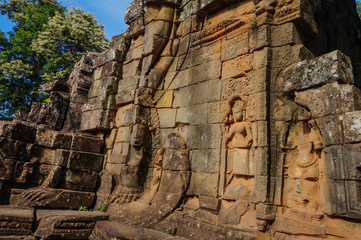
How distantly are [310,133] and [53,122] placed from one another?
798cm

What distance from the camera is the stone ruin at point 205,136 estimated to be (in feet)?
12.6

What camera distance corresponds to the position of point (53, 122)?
891 cm

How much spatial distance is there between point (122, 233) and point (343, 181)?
3.53 meters

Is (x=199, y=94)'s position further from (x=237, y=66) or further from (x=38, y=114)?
(x=38, y=114)

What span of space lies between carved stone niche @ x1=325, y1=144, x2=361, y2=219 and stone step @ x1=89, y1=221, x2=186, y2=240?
250 centimetres

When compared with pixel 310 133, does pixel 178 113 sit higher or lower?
higher

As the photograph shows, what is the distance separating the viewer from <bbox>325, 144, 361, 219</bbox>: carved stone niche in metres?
3.29

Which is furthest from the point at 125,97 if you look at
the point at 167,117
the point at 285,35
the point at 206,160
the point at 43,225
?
the point at 285,35

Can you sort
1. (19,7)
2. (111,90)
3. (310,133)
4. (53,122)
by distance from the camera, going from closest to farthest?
(310,133), (111,90), (53,122), (19,7)

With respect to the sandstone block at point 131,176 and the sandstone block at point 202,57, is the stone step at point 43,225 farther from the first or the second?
the sandstone block at point 202,57

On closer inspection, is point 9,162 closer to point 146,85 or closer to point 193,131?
point 146,85

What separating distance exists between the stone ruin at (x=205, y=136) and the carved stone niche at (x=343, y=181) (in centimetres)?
1

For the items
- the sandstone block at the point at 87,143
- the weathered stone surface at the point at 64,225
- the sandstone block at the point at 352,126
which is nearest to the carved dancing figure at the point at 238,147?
the sandstone block at the point at 352,126

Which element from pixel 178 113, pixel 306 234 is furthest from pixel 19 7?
pixel 306 234
